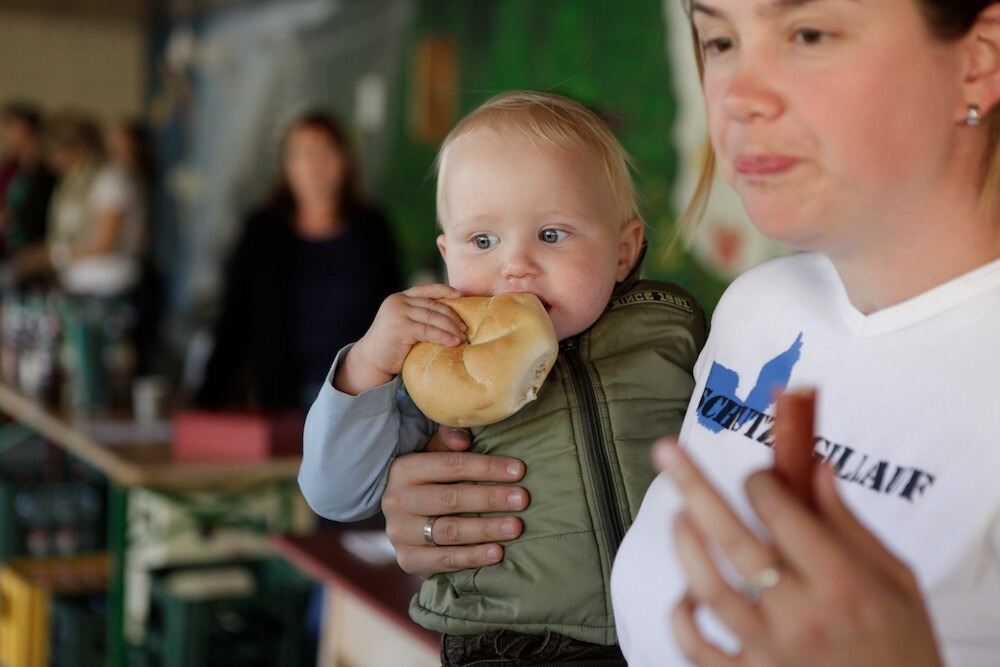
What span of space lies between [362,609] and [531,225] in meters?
1.46

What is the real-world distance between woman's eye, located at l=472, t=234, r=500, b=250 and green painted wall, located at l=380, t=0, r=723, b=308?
164 cm

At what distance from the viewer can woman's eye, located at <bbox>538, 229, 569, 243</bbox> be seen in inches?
40.6

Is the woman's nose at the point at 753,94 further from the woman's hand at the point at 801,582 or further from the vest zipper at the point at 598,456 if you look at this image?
the vest zipper at the point at 598,456

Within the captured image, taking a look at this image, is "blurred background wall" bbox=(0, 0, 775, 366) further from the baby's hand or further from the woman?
the woman

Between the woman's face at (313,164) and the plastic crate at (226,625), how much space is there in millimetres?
1191

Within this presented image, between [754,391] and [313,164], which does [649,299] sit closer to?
[754,391]

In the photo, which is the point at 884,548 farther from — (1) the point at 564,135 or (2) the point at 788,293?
(1) the point at 564,135

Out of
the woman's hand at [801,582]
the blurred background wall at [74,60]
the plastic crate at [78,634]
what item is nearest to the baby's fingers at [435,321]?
the woman's hand at [801,582]

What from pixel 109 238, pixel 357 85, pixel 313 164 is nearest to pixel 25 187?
pixel 109 238

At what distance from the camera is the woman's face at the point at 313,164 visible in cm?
338

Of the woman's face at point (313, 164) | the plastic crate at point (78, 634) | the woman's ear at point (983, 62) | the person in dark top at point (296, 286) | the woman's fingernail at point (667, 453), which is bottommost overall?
the plastic crate at point (78, 634)

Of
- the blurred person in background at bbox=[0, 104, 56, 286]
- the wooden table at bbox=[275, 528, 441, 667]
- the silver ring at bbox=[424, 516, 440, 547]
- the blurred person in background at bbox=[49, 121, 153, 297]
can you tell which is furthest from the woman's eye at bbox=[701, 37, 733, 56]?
the blurred person in background at bbox=[0, 104, 56, 286]

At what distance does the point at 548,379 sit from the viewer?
42.5 inches

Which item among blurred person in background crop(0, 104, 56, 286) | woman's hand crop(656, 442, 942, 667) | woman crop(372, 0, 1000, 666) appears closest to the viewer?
woman's hand crop(656, 442, 942, 667)
